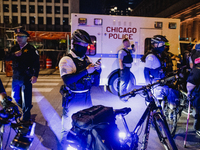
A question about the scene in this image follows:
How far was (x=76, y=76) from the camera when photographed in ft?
8.28

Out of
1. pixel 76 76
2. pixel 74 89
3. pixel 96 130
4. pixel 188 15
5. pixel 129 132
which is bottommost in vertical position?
pixel 129 132

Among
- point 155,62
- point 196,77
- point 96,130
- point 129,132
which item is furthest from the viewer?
point 155,62

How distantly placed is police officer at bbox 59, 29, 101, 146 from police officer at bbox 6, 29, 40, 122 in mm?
1663

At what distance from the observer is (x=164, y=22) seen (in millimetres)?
7422

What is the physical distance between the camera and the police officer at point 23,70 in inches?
154

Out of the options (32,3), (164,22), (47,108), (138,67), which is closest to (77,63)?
(47,108)

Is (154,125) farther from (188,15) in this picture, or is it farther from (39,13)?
(39,13)

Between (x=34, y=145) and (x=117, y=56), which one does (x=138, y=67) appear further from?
(x=34, y=145)

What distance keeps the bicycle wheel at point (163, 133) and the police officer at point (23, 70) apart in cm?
282

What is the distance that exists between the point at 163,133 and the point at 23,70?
10.1 ft

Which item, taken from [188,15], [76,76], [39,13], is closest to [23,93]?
[76,76]

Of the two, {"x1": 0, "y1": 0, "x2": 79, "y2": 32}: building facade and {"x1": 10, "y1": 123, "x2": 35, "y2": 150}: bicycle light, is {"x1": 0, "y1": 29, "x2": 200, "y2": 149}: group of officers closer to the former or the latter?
{"x1": 10, "y1": 123, "x2": 35, "y2": 150}: bicycle light

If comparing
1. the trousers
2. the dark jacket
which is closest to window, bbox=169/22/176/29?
the dark jacket

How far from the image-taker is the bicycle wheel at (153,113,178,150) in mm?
2342
